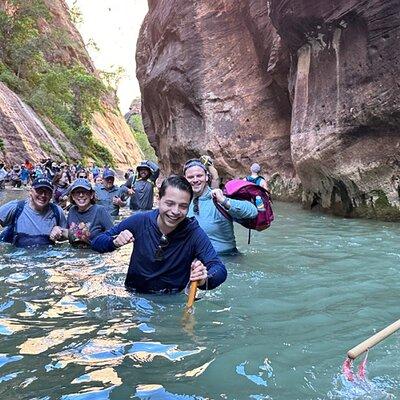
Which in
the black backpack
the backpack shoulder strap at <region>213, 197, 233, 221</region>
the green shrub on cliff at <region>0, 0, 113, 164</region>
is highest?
the green shrub on cliff at <region>0, 0, 113, 164</region>

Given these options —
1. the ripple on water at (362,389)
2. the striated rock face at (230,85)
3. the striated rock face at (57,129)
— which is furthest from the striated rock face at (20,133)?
the ripple on water at (362,389)

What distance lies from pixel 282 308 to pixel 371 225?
697cm

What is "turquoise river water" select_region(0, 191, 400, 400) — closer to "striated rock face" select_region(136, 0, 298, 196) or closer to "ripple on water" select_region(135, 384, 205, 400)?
"ripple on water" select_region(135, 384, 205, 400)

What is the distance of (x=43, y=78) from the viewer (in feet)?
127

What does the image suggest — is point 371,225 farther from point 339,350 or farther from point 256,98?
point 256,98

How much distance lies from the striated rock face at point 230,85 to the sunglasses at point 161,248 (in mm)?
15024

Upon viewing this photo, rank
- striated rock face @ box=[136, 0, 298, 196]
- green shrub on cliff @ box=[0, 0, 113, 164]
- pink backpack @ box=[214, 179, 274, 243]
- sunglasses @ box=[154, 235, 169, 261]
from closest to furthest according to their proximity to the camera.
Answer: sunglasses @ box=[154, 235, 169, 261] → pink backpack @ box=[214, 179, 274, 243] → striated rock face @ box=[136, 0, 298, 196] → green shrub on cliff @ box=[0, 0, 113, 164]

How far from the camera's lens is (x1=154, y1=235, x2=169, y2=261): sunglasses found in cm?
416

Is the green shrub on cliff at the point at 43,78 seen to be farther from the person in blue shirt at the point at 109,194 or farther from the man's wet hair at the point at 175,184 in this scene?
the man's wet hair at the point at 175,184

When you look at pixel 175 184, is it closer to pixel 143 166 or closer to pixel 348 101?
pixel 143 166

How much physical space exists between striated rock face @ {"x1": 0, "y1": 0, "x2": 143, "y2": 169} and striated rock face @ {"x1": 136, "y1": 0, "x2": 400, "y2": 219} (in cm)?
685

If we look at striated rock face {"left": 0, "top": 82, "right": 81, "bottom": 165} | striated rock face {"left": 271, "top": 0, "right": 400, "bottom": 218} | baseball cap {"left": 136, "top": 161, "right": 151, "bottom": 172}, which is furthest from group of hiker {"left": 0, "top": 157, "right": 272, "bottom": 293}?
striated rock face {"left": 0, "top": 82, "right": 81, "bottom": 165}

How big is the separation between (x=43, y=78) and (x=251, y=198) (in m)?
36.2

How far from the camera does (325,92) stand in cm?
1292
